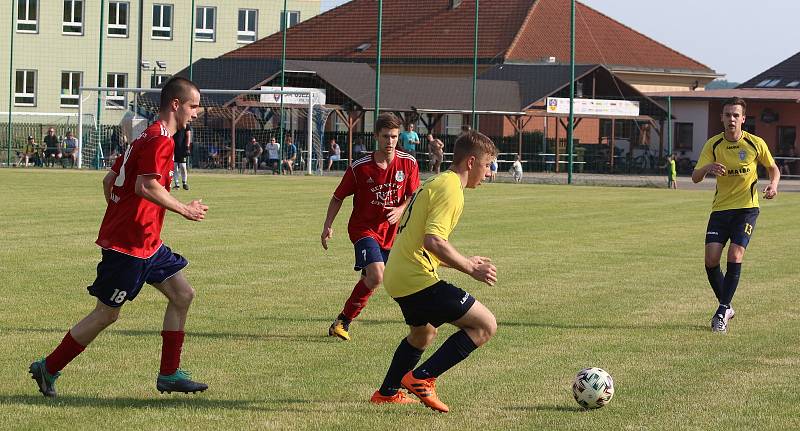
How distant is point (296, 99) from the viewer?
47.5m

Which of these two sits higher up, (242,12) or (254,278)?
(242,12)

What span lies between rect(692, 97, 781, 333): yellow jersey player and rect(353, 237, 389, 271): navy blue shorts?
10.9 ft

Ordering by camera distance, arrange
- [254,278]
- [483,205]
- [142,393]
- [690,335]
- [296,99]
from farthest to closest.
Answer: [296,99] → [483,205] → [254,278] → [690,335] → [142,393]

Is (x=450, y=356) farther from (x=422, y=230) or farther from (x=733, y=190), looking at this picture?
(x=733, y=190)

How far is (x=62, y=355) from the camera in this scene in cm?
742

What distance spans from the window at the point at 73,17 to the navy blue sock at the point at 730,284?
5559 cm

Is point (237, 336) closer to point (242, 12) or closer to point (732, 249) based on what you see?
point (732, 249)

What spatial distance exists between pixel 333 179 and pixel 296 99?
7.56 metres

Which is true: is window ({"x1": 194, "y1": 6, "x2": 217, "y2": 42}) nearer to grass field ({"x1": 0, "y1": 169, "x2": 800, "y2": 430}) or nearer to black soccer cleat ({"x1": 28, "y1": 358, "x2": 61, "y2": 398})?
grass field ({"x1": 0, "y1": 169, "x2": 800, "y2": 430})

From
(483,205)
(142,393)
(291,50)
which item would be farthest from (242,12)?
(142,393)

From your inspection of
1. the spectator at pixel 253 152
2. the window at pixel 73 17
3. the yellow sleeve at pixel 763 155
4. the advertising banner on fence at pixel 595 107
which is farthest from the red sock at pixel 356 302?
the window at pixel 73 17

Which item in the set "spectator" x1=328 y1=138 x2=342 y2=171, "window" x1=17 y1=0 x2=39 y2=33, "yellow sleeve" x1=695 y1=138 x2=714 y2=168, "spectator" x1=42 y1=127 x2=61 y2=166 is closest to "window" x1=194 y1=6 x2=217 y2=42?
"window" x1=17 y1=0 x2=39 y2=33

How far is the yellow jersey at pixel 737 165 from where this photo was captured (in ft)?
38.1

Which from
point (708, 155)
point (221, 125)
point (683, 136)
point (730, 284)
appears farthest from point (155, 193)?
point (683, 136)
